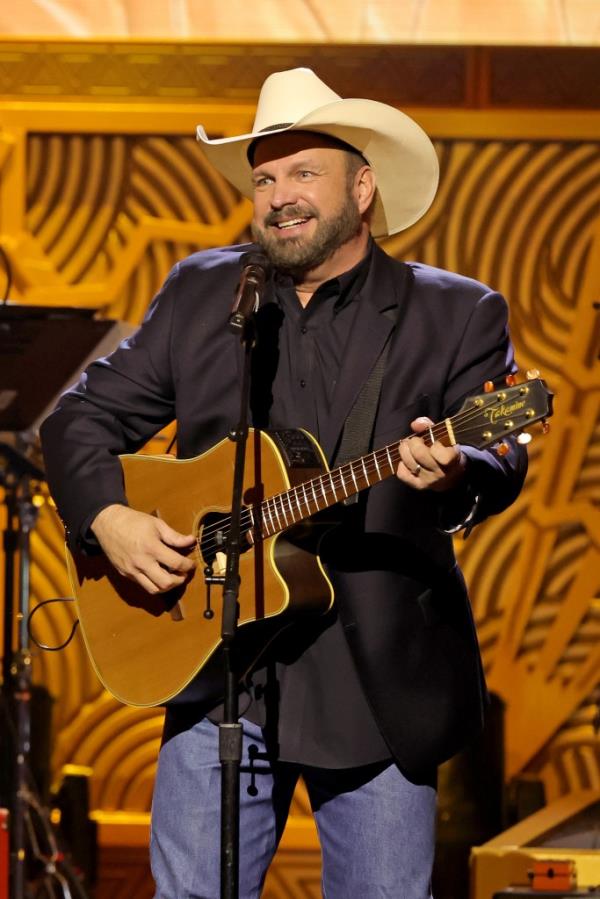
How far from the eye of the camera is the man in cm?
254

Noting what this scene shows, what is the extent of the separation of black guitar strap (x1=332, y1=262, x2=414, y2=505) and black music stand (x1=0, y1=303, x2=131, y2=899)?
1.49 m

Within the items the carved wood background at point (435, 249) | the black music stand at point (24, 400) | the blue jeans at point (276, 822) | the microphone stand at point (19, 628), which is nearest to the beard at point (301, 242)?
the blue jeans at point (276, 822)

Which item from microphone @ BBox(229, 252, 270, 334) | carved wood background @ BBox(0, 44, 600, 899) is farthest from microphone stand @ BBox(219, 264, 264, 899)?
carved wood background @ BBox(0, 44, 600, 899)

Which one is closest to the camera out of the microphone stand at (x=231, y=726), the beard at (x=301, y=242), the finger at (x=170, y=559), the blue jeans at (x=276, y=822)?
the microphone stand at (x=231, y=726)

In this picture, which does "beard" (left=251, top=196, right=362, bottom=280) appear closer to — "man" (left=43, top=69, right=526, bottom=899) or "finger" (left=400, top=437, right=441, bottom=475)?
"man" (left=43, top=69, right=526, bottom=899)

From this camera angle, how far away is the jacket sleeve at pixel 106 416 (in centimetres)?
282

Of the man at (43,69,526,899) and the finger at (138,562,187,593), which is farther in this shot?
the finger at (138,562,187,593)

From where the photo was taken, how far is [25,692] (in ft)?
14.9

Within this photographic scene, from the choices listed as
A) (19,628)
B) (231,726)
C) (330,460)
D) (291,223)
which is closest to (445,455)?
(330,460)

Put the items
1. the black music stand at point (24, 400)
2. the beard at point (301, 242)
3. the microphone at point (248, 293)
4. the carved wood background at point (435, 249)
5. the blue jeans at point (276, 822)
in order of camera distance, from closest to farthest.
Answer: the microphone at point (248, 293)
the blue jeans at point (276, 822)
the beard at point (301, 242)
the black music stand at point (24, 400)
the carved wood background at point (435, 249)

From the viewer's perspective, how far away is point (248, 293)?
2480 millimetres

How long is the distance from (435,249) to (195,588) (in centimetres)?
385

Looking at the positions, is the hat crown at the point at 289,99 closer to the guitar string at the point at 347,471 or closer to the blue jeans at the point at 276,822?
the guitar string at the point at 347,471

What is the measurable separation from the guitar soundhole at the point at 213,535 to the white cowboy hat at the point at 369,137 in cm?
82
